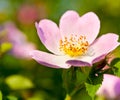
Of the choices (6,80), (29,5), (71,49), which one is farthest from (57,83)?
(29,5)

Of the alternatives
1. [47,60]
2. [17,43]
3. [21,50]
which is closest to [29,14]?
[17,43]

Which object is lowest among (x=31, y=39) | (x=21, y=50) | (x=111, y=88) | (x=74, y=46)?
(x=31, y=39)

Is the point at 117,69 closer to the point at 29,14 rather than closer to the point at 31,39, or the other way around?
the point at 31,39

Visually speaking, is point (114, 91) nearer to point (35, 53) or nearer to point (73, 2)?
point (35, 53)

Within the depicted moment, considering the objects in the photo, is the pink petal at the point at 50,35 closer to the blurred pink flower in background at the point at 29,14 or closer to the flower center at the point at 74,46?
the flower center at the point at 74,46

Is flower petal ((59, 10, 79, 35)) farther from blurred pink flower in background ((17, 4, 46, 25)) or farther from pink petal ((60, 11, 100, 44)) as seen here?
blurred pink flower in background ((17, 4, 46, 25))

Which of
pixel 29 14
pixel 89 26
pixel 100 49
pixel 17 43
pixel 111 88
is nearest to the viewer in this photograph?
pixel 100 49
